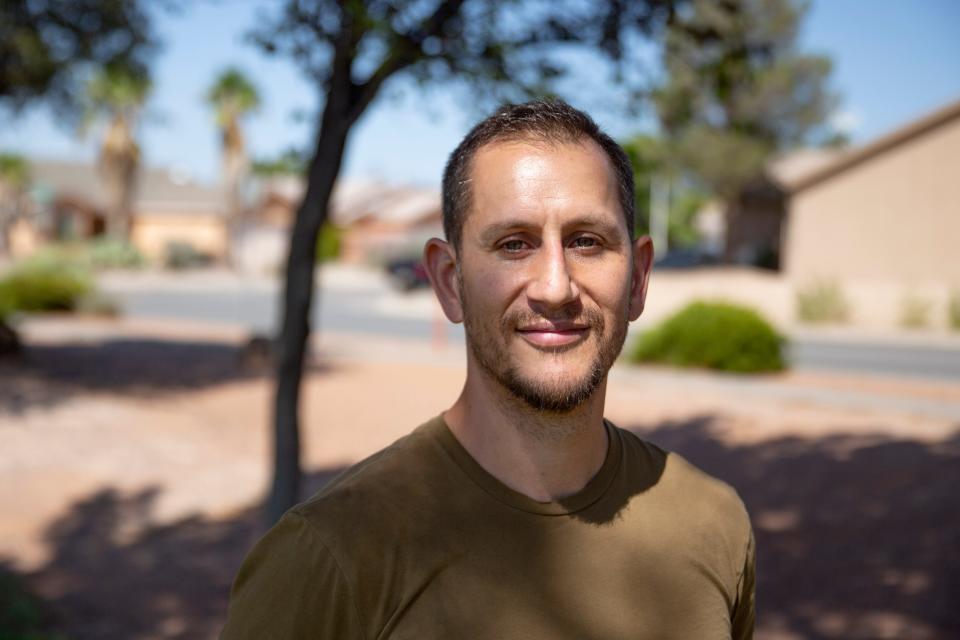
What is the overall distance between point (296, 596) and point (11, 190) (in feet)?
211

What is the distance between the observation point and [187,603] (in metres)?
6.55

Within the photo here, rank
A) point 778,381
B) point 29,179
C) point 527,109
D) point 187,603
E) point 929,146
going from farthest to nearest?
point 29,179 → point 929,146 → point 778,381 → point 187,603 → point 527,109

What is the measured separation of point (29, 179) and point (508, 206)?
6374cm

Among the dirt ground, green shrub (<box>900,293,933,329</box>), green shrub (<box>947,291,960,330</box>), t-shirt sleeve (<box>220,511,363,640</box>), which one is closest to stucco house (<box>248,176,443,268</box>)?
green shrub (<box>900,293,933,329</box>)

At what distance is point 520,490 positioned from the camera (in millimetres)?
1700

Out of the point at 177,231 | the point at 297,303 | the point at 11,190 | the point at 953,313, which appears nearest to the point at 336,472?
the point at 297,303

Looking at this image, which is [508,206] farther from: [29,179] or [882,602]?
[29,179]

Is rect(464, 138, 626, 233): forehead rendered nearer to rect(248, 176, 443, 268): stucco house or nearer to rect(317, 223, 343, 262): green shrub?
rect(317, 223, 343, 262): green shrub

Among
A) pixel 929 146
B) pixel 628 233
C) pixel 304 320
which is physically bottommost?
pixel 304 320

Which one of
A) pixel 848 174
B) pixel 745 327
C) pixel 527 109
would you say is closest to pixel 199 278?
pixel 848 174

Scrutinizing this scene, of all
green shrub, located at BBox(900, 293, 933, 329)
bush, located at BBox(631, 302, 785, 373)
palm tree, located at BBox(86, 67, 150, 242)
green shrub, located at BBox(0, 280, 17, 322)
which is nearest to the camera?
bush, located at BBox(631, 302, 785, 373)

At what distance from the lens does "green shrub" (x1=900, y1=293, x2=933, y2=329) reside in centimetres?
2348

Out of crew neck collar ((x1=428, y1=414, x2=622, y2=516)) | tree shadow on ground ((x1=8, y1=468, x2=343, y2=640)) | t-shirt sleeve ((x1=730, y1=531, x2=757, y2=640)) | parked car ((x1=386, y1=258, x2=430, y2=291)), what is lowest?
tree shadow on ground ((x1=8, y1=468, x2=343, y2=640))

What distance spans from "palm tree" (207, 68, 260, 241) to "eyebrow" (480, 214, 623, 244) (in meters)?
52.0
